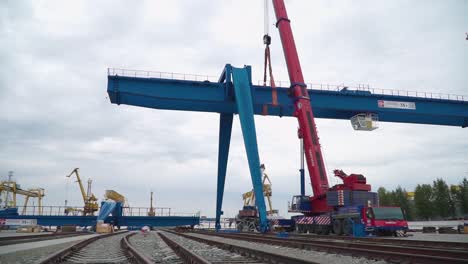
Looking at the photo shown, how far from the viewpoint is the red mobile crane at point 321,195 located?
641 inches

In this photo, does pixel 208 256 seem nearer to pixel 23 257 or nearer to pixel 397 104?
pixel 23 257

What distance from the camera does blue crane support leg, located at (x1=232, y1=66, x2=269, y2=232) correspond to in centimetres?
2069

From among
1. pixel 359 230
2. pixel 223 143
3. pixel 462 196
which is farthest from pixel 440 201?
pixel 359 230

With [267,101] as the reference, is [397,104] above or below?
above

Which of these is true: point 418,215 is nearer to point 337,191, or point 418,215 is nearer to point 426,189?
point 426,189

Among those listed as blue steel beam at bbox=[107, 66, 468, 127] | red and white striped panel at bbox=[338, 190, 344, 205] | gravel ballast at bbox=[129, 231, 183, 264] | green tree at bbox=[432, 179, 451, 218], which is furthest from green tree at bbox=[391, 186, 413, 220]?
gravel ballast at bbox=[129, 231, 183, 264]

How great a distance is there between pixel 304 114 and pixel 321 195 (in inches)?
200

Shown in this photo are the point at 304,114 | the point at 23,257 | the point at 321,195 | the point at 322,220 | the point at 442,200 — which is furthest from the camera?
the point at 442,200

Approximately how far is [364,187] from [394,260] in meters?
12.0

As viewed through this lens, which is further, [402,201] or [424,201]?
[402,201]

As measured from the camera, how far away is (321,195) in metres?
20.1

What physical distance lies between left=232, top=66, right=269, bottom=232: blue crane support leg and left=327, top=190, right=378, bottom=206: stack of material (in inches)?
168

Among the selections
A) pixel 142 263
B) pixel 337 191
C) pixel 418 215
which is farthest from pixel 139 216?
pixel 418 215

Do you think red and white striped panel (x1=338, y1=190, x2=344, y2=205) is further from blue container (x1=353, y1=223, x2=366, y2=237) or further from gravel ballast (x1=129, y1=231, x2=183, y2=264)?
gravel ballast (x1=129, y1=231, x2=183, y2=264)
